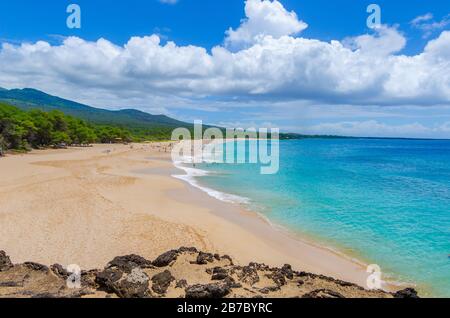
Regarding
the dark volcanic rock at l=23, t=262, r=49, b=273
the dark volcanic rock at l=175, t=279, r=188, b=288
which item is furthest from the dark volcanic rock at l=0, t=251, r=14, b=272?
the dark volcanic rock at l=175, t=279, r=188, b=288

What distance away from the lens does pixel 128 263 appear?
35.9 ft

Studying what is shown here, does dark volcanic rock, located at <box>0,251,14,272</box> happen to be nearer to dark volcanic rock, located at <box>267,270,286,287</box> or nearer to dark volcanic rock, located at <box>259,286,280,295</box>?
dark volcanic rock, located at <box>259,286,280,295</box>

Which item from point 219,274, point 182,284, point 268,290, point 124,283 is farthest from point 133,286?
point 268,290

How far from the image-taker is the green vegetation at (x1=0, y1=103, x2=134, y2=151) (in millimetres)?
58219

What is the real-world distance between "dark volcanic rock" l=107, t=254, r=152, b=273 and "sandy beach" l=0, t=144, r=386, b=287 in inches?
89.0

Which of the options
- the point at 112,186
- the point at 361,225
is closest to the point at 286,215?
the point at 361,225

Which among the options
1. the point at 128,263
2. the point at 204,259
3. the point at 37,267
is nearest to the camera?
the point at 37,267

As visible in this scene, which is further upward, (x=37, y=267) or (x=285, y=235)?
(x=37, y=267)

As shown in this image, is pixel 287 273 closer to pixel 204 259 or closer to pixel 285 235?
pixel 204 259

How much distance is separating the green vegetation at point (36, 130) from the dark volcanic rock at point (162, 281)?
5570 cm

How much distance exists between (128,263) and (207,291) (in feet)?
10.9

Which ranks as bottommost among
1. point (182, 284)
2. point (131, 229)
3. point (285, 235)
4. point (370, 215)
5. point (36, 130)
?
point (370, 215)

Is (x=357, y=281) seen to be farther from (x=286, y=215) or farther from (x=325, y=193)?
(x=325, y=193)

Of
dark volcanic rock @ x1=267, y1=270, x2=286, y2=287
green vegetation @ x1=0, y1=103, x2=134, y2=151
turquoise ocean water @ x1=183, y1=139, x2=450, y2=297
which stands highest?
green vegetation @ x1=0, y1=103, x2=134, y2=151
